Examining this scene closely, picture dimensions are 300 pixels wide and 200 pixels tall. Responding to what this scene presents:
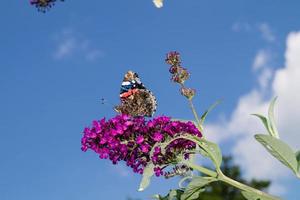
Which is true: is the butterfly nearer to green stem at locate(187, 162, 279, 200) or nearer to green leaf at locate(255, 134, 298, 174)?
green stem at locate(187, 162, 279, 200)

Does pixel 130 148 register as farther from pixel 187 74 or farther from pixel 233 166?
pixel 233 166

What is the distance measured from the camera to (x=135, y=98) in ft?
21.2

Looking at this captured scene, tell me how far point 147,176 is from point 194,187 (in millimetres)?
389

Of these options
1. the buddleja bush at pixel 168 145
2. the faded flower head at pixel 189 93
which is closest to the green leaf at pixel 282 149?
the buddleja bush at pixel 168 145

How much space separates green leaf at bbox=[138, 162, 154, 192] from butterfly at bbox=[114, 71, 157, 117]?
0.81 m

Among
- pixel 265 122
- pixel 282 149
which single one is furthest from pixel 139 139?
pixel 282 149

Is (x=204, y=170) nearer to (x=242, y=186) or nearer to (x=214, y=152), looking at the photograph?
(x=214, y=152)

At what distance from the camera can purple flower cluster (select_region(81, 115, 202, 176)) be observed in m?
4.79

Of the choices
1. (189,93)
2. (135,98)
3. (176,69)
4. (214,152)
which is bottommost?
(214,152)

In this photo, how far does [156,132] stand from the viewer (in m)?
4.84

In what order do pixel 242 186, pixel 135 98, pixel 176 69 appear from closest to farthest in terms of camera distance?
pixel 242 186 < pixel 176 69 < pixel 135 98

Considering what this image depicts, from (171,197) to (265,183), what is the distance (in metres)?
27.2

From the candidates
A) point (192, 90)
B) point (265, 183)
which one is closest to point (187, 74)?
point (192, 90)

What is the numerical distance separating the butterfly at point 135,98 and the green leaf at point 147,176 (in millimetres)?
813
